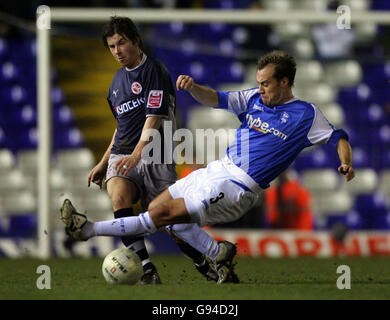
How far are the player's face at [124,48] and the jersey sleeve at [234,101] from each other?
711mm

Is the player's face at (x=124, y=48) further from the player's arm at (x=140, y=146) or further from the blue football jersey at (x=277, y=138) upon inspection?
the blue football jersey at (x=277, y=138)

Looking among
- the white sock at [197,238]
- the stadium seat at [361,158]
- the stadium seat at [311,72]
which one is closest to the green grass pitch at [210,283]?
the white sock at [197,238]

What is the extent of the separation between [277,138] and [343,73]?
541 cm

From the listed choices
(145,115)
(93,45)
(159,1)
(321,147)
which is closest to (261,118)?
(145,115)

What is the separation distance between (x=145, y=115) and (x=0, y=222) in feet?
15.7

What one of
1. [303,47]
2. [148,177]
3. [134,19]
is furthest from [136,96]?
Answer: [303,47]

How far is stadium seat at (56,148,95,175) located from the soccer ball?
501 centimetres

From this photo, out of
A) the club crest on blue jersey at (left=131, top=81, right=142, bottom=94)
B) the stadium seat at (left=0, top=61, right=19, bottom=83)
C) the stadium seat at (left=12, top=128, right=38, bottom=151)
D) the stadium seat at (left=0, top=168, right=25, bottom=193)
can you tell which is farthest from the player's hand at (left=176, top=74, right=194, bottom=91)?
the stadium seat at (left=0, top=61, right=19, bottom=83)

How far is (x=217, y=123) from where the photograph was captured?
1101 centimetres

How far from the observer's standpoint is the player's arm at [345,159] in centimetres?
567

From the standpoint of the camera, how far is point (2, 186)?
35.3 ft

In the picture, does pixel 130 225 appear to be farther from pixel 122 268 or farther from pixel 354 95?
pixel 354 95

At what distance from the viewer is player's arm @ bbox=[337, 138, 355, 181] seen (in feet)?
18.6

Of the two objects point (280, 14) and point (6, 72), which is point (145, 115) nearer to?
point (280, 14)
